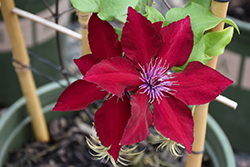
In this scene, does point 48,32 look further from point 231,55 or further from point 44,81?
point 231,55

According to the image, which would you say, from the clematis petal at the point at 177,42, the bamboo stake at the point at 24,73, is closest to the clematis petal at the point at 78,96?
the clematis petal at the point at 177,42

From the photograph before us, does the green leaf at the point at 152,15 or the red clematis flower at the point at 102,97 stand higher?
the green leaf at the point at 152,15

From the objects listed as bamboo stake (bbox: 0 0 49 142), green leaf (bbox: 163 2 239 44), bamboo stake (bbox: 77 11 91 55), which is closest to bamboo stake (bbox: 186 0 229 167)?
green leaf (bbox: 163 2 239 44)

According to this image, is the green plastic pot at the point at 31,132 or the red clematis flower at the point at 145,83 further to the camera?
the green plastic pot at the point at 31,132

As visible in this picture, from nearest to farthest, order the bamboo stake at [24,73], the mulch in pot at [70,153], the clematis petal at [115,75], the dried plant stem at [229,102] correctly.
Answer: the clematis petal at [115,75], the dried plant stem at [229,102], the bamboo stake at [24,73], the mulch in pot at [70,153]

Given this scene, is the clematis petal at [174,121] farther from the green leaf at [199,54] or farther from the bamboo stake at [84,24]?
the bamboo stake at [84,24]

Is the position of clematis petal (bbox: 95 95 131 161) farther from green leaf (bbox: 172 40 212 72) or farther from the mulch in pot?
the mulch in pot

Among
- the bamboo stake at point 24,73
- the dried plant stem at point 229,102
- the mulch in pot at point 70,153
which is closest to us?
the dried plant stem at point 229,102
